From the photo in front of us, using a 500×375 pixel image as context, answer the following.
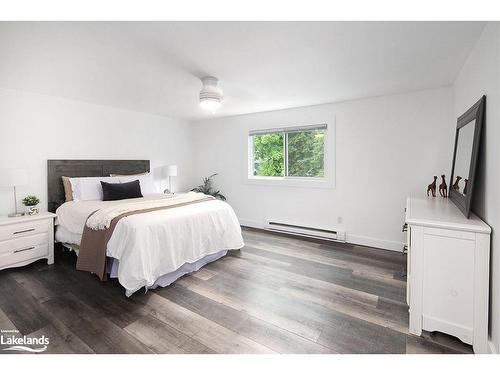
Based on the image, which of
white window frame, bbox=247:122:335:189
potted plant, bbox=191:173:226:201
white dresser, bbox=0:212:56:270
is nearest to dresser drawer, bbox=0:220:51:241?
white dresser, bbox=0:212:56:270

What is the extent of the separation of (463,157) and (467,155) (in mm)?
171

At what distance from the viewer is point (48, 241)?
9.95ft

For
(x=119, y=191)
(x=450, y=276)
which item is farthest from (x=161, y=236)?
(x=450, y=276)

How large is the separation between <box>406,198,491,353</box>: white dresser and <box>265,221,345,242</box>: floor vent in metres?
2.05

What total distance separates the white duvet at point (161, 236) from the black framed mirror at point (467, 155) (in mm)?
2383

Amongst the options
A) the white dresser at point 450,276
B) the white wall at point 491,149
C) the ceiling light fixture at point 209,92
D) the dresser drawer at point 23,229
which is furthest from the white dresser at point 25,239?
the white wall at point 491,149

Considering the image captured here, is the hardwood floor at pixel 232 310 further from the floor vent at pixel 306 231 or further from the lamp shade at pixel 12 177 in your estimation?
the lamp shade at pixel 12 177

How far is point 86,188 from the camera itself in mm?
3494

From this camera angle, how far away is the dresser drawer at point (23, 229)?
270cm

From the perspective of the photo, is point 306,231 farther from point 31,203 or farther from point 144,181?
point 31,203

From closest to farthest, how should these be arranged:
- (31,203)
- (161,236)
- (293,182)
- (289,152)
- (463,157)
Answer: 1. (463,157)
2. (161,236)
3. (31,203)
4. (293,182)
5. (289,152)

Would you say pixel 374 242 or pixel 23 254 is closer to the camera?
pixel 23 254

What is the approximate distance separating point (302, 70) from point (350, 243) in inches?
103

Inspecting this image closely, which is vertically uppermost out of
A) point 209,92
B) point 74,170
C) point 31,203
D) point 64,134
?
point 209,92
